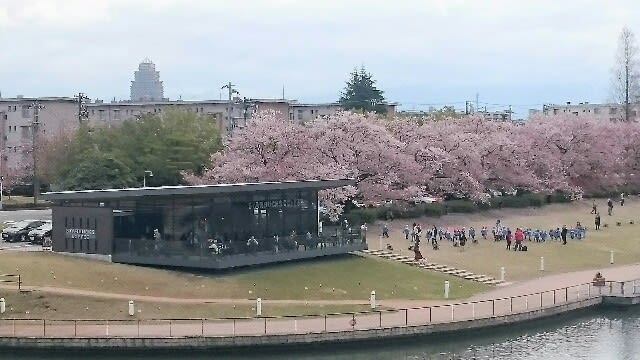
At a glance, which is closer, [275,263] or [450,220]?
[275,263]

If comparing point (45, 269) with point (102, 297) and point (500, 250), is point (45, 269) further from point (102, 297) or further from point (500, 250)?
point (500, 250)

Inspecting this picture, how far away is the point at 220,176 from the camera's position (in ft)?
245

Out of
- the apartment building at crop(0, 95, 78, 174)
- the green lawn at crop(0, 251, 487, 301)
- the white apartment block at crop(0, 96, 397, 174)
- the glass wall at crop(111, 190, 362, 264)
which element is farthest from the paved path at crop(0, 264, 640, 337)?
the apartment building at crop(0, 95, 78, 174)

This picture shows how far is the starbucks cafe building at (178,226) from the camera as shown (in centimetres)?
5053

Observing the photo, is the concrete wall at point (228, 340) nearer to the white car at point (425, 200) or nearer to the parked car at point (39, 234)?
the parked car at point (39, 234)

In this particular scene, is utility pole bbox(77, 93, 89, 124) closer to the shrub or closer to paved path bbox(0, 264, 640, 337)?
the shrub

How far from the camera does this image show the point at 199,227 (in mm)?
51656

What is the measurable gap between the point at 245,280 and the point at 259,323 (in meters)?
5.61

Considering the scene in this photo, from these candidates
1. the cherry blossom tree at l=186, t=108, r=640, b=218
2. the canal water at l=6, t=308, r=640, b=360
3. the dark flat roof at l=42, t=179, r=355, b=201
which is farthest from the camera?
the cherry blossom tree at l=186, t=108, r=640, b=218

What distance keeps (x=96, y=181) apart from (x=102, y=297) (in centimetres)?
3721

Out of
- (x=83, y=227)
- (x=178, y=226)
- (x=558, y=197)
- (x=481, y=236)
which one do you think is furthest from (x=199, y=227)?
(x=558, y=197)

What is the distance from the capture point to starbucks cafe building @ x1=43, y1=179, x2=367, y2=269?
50531mm

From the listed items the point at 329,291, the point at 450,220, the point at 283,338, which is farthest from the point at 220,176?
the point at 283,338

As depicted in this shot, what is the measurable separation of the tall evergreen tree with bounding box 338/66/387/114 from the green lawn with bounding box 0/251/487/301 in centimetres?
8096
